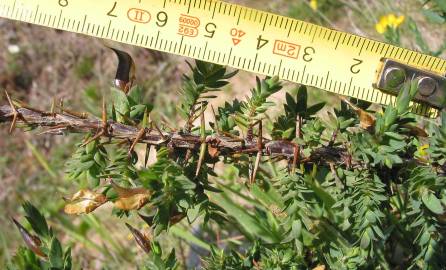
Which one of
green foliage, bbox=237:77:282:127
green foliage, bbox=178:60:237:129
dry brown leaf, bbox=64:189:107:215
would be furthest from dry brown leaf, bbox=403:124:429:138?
dry brown leaf, bbox=64:189:107:215

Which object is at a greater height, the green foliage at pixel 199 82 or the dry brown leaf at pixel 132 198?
the green foliage at pixel 199 82

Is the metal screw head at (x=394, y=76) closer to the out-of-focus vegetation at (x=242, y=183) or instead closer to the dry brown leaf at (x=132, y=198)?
the out-of-focus vegetation at (x=242, y=183)

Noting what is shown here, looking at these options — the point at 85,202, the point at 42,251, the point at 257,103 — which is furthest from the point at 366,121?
the point at 42,251

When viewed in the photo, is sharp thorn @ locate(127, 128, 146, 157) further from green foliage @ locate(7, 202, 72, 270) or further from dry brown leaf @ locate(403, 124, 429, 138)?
dry brown leaf @ locate(403, 124, 429, 138)

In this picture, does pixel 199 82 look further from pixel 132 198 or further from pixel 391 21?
pixel 391 21

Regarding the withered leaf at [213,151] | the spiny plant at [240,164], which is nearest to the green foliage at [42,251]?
the spiny plant at [240,164]

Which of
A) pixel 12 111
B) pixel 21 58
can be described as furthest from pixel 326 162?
pixel 21 58

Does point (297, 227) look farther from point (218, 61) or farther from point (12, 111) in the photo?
point (12, 111)
